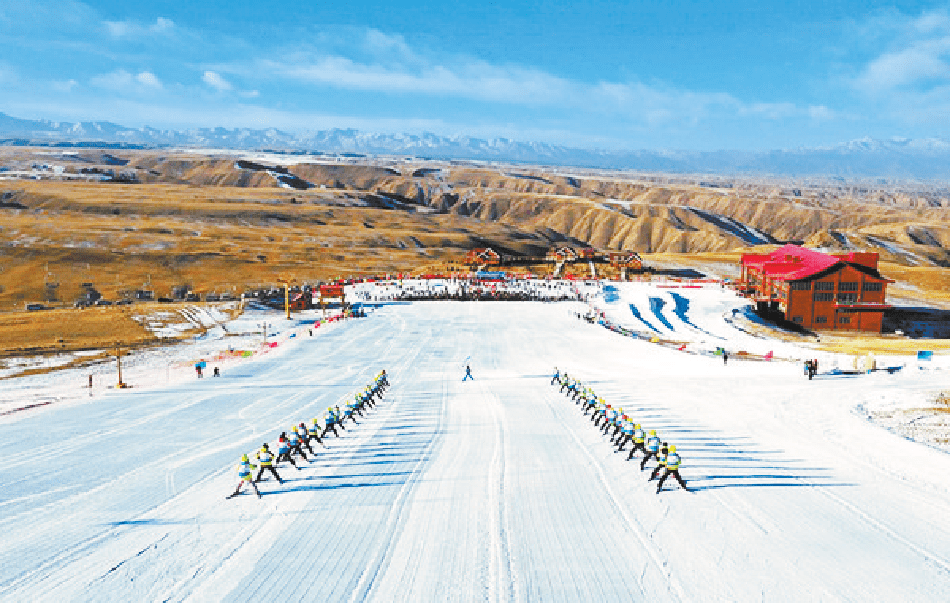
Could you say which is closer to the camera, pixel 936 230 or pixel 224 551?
pixel 224 551

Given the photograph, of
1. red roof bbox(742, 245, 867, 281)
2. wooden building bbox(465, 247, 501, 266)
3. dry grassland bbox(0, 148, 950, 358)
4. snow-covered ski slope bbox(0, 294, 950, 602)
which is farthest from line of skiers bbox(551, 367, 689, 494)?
wooden building bbox(465, 247, 501, 266)

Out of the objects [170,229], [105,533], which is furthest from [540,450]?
[170,229]

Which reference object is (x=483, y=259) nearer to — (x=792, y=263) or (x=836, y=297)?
(x=792, y=263)

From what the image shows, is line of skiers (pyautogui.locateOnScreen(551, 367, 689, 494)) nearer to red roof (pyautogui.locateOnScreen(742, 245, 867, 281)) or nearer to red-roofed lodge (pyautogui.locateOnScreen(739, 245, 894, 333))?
red-roofed lodge (pyautogui.locateOnScreen(739, 245, 894, 333))

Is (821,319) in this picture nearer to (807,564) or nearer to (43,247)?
(807,564)

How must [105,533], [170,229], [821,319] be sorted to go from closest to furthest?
[105,533]
[821,319]
[170,229]

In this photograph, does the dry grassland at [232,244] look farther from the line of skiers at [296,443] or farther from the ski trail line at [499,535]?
the ski trail line at [499,535]

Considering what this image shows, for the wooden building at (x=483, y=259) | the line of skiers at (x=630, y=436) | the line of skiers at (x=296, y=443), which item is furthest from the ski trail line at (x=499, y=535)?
the wooden building at (x=483, y=259)
